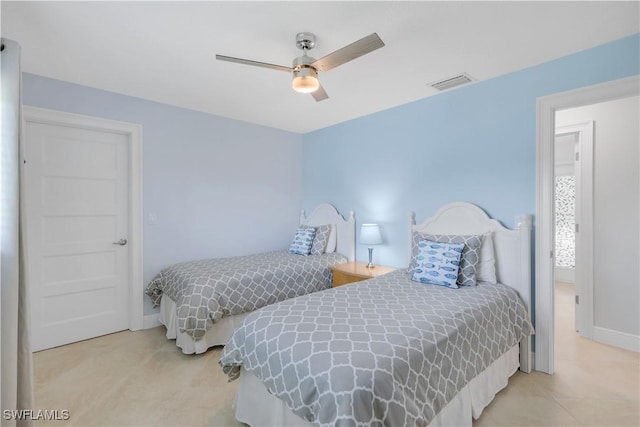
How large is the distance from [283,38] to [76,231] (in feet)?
8.54

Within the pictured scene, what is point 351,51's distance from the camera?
1.73 meters

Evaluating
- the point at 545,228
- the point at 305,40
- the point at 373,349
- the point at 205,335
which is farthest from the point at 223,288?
the point at 545,228

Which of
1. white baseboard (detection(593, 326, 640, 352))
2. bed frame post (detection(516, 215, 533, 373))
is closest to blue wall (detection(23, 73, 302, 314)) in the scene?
bed frame post (detection(516, 215, 533, 373))

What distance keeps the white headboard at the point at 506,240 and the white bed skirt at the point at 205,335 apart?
2.15 meters

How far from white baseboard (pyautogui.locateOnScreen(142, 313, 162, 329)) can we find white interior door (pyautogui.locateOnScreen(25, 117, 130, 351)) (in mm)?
184

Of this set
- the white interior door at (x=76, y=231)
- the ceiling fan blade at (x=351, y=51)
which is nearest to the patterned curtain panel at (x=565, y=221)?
the ceiling fan blade at (x=351, y=51)

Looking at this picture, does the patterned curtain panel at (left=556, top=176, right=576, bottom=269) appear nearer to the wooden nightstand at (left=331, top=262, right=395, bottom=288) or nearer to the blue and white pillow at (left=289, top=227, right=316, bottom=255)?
the wooden nightstand at (left=331, top=262, right=395, bottom=288)

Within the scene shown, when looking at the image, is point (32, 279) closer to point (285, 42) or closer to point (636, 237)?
point (285, 42)

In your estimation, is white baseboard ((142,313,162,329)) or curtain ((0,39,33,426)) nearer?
curtain ((0,39,33,426))

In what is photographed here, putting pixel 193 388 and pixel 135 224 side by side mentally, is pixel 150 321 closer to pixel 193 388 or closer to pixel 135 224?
pixel 135 224

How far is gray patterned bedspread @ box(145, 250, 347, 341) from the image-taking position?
254 cm

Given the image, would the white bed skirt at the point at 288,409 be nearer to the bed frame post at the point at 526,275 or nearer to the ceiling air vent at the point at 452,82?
the bed frame post at the point at 526,275

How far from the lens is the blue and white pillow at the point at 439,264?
2344 millimetres

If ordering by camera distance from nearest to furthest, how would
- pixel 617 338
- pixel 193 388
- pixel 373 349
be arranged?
1. pixel 373 349
2. pixel 193 388
3. pixel 617 338
